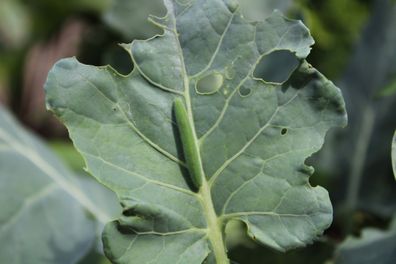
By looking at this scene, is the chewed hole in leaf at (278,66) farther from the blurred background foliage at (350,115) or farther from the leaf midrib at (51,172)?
the leaf midrib at (51,172)

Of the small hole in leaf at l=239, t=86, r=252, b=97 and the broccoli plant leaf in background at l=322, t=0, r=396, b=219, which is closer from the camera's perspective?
the small hole in leaf at l=239, t=86, r=252, b=97

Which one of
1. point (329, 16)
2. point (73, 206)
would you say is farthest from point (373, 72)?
point (73, 206)

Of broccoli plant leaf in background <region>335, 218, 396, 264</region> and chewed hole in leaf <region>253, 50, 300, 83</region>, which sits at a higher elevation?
chewed hole in leaf <region>253, 50, 300, 83</region>

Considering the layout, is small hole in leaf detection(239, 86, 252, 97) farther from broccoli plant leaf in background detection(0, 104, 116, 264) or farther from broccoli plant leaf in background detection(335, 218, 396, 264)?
broccoli plant leaf in background detection(0, 104, 116, 264)

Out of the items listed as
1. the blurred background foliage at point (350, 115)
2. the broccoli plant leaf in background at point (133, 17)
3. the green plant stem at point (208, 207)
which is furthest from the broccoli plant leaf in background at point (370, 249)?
the broccoli plant leaf in background at point (133, 17)

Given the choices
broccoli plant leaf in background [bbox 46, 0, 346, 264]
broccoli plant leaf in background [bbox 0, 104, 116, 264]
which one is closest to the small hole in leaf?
broccoli plant leaf in background [bbox 46, 0, 346, 264]

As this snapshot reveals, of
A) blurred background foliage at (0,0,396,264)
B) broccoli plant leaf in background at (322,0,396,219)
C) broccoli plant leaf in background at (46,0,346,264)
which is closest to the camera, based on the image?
broccoli plant leaf in background at (46,0,346,264)

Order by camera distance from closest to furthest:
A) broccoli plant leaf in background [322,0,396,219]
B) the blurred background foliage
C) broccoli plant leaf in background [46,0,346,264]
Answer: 1. broccoli plant leaf in background [46,0,346,264]
2. the blurred background foliage
3. broccoli plant leaf in background [322,0,396,219]
